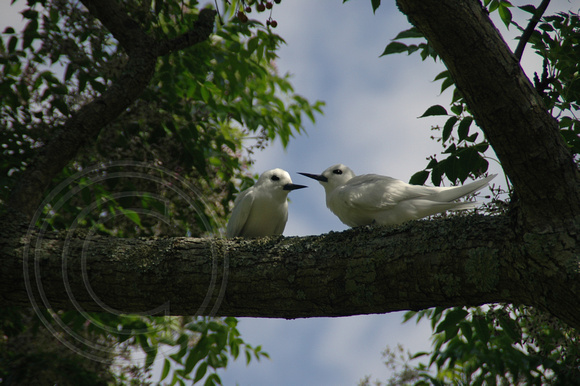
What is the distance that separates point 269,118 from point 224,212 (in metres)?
1.24

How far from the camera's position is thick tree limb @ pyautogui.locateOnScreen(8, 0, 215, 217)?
3.70 metres

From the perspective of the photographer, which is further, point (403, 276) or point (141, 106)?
point (141, 106)

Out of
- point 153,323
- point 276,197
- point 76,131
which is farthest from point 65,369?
point 276,197

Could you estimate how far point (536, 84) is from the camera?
284cm

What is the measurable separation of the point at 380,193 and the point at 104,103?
225cm

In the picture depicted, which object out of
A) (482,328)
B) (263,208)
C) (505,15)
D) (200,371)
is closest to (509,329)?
(482,328)

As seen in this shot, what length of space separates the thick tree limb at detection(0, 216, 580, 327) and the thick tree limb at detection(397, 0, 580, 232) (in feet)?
0.66

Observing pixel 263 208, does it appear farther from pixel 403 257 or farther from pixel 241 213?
pixel 403 257

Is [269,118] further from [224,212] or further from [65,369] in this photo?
[65,369]

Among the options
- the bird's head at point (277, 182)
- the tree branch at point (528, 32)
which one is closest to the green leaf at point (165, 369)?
the bird's head at point (277, 182)

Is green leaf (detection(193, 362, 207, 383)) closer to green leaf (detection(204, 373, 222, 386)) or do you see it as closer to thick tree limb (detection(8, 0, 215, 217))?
green leaf (detection(204, 373, 222, 386))

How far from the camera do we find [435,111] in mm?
3527

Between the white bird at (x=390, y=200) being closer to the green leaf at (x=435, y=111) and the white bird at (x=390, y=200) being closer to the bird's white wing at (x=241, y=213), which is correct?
the green leaf at (x=435, y=111)

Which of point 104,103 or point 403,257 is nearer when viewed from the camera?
point 403,257
